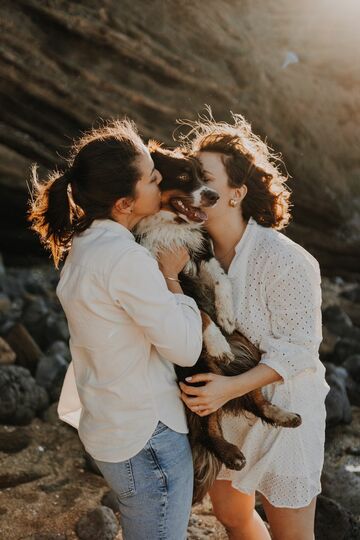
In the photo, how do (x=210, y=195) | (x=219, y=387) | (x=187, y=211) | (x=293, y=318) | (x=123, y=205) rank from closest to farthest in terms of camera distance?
(x=123, y=205) → (x=219, y=387) → (x=293, y=318) → (x=210, y=195) → (x=187, y=211)

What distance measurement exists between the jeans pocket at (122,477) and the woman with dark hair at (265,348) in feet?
1.00

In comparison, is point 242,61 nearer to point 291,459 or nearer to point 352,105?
point 352,105

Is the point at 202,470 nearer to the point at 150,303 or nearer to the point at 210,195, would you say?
the point at 150,303

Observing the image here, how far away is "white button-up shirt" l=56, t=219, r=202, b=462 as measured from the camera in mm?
1982

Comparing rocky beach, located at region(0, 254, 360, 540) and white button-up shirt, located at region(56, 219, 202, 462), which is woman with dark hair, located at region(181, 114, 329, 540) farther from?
Answer: rocky beach, located at region(0, 254, 360, 540)

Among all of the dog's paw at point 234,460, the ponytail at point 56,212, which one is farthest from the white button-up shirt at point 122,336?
the dog's paw at point 234,460

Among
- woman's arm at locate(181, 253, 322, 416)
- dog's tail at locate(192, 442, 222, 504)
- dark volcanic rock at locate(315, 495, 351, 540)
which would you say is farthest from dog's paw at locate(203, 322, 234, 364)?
dark volcanic rock at locate(315, 495, 351, 540)

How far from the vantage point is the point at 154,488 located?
6.65ft

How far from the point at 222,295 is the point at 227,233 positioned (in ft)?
0.86

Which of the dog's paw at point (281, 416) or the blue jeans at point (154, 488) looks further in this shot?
the dog's paw at point (281, 416)

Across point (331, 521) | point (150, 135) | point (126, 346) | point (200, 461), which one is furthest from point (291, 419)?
point (150, 135)

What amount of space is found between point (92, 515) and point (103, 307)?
1980 mm

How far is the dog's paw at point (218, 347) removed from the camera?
2668mm

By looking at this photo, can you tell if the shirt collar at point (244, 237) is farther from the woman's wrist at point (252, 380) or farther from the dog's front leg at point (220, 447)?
the dog's front leg at point (220, 447)
